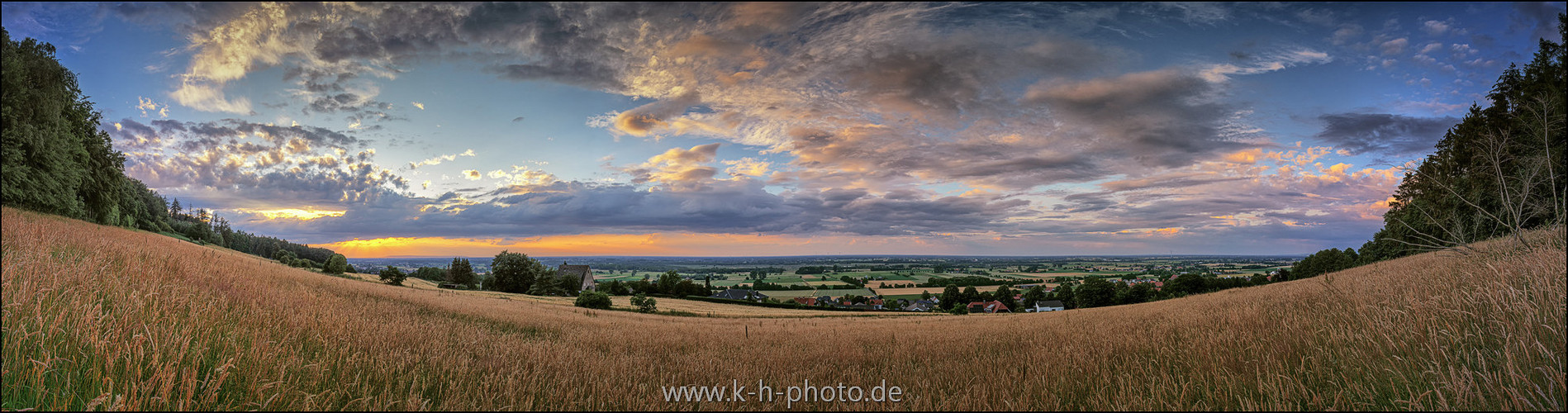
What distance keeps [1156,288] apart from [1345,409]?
8050cm

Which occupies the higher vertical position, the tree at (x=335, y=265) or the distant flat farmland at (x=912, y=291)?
the tree at (x=335, y=265)

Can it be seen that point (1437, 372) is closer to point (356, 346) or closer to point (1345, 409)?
point (1345, 409)

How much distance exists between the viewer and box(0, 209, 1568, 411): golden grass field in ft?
13.4

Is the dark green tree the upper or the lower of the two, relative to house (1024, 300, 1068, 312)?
upper

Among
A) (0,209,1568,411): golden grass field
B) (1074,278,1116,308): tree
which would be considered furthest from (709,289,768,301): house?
(0,209,1568,411): golden grass field

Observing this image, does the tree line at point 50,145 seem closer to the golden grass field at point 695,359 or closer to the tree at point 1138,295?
the golden grass field at point 695,359

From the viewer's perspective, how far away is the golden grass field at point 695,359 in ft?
13.4

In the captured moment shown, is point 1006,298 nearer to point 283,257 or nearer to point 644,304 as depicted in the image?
point 644,304

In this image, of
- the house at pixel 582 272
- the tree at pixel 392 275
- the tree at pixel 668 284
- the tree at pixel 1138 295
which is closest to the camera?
the tree at pixel 392 275

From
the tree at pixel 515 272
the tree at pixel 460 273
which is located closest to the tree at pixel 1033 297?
the tree at pixel 515 272

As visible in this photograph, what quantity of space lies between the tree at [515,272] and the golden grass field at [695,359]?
64.7m

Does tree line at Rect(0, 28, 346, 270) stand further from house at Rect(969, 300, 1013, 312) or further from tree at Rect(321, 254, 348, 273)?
house at Rect(969, 300, 1013, 312)

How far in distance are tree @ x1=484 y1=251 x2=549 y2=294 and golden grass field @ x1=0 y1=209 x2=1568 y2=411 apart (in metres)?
64.7

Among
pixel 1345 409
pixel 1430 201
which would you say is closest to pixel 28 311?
pixel 1345 409
